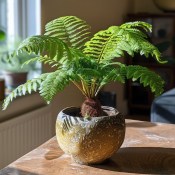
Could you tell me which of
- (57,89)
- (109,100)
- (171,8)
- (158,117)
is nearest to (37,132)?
(158,117)

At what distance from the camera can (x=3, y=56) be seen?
2.81 m

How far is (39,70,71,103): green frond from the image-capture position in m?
1.15

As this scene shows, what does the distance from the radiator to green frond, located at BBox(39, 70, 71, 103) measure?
1260 mm

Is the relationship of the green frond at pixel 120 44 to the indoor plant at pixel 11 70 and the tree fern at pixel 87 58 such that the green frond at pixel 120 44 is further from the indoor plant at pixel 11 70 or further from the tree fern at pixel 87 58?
the indoor plant at pixel 11 70

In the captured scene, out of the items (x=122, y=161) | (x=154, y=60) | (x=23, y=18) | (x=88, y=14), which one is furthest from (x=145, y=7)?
(x=122, y=161)

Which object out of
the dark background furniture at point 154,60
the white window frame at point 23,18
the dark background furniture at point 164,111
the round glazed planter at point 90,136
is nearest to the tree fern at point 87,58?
the round glazed planter at point 90,136

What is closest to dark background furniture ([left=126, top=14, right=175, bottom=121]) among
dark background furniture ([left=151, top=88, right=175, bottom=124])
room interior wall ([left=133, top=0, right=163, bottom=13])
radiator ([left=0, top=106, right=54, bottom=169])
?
room interior wall ([left=133, top=0, right=163, bottom=13])

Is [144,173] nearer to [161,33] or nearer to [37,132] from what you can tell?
[37,132]

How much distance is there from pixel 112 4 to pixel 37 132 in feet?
6.25

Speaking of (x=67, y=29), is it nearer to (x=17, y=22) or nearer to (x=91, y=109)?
(x=91, y=109)

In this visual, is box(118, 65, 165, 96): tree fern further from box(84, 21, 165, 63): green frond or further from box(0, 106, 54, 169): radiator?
box(0, 106, 54, 169): radiator

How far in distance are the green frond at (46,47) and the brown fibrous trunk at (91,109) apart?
16 cm

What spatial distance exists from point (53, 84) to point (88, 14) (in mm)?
2531

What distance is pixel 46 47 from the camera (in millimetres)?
1209
